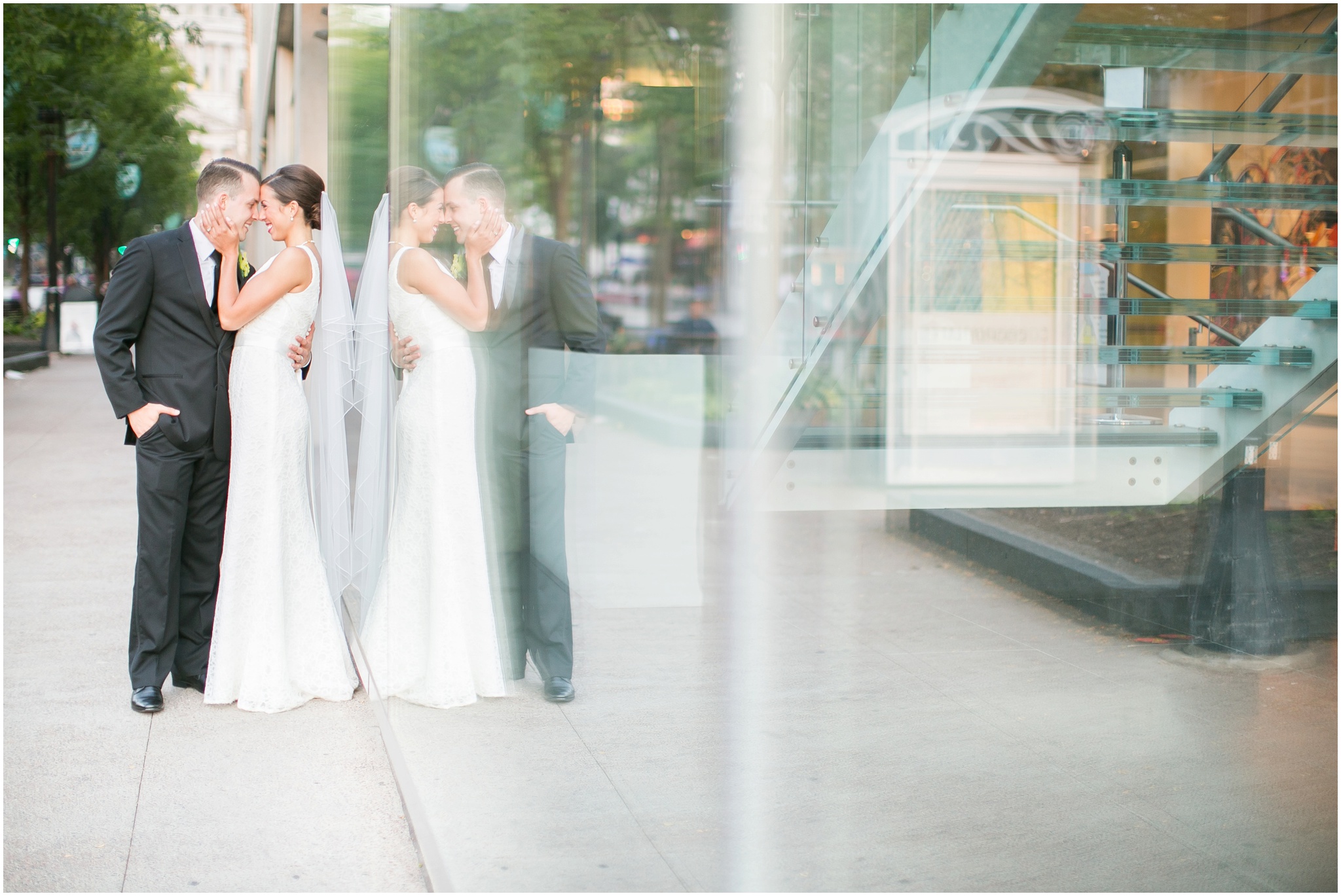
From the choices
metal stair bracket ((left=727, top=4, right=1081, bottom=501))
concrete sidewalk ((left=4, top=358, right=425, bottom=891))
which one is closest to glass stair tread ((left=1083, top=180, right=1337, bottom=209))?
metal stair bracket ((left=727, top=4, right=1081, bottom=501))

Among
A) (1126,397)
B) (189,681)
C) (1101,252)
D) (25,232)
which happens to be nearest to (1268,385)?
(1126,397)

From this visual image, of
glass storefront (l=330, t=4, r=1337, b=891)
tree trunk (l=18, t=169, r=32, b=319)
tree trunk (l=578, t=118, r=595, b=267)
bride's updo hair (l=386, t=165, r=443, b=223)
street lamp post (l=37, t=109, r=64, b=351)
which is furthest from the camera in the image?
tree trunk (l=18, t=169, r=32, b=319)

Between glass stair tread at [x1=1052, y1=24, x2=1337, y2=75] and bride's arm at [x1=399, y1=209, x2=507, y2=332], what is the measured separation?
271 cm

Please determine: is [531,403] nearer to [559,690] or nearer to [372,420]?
[559,690]

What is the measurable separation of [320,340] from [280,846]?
1.98m

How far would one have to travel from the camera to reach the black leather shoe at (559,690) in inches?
119

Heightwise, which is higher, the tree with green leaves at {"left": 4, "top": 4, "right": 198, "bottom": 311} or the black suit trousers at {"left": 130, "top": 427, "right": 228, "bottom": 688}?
the tree with green leaves at {"left": 4, "top": 4, "right": 198, "bottom": 311}

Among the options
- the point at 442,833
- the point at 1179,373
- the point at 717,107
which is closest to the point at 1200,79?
the point at 1179,373

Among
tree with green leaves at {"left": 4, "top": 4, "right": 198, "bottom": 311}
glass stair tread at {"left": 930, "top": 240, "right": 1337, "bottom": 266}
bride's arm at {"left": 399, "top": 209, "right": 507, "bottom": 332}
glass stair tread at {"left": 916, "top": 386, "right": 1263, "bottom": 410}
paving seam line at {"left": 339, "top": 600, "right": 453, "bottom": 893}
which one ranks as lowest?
paving seam line at {"left": 339, "top": 600, "right": 453, "bottom": 893}

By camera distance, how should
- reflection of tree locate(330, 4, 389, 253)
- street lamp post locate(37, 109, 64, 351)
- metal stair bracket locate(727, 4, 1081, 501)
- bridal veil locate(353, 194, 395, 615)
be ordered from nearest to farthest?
reflection of tree locate(330, 4, 389, 253)
metal stair bracket locate(727, 4, 1081, 501)
bridal veil locate(353, 194, 395, 615)
street lamp post locate(37, 109, 64, 351)

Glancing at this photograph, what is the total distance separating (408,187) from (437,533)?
98 centimetres

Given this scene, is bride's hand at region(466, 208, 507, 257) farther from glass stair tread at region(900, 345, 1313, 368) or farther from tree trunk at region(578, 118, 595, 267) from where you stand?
glass stair tread at region(900, 345, 1313, 368)

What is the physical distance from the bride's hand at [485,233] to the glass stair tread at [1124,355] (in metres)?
2.24

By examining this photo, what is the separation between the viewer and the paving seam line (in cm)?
304
